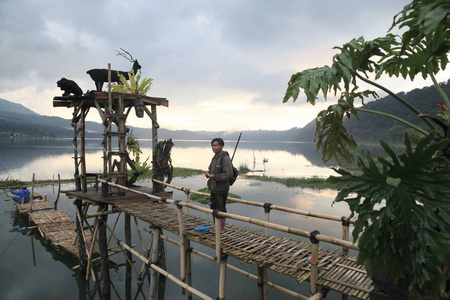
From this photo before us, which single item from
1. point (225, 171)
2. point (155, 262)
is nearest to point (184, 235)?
point (225, 171)

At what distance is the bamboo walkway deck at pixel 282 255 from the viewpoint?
4.09 m

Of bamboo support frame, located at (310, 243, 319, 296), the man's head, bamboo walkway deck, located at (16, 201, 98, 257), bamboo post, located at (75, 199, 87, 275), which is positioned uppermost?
the man's head

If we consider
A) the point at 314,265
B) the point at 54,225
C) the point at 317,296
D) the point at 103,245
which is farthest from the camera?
the point at 54,225

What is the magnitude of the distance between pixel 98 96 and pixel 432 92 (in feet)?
316

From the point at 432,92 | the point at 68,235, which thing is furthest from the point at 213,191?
the point at 432,92

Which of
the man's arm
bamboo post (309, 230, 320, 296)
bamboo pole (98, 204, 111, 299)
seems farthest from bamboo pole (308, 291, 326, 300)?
bamboo pole (98, 204, 111, 299)

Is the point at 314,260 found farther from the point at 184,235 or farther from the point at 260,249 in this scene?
the point at 184,235

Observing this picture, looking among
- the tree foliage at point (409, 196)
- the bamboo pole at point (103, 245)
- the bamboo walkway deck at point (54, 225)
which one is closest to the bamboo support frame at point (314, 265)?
the tree foliage at point (409, 196)

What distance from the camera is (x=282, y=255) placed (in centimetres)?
488

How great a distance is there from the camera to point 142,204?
8461mm

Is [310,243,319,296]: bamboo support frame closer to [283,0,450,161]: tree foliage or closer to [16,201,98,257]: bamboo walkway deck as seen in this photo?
[283,0,450,161]: tree foliage

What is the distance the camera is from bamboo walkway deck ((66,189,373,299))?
13.4 ft

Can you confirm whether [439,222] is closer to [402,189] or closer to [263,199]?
[402,189]

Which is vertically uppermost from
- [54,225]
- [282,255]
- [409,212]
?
[409,212]
